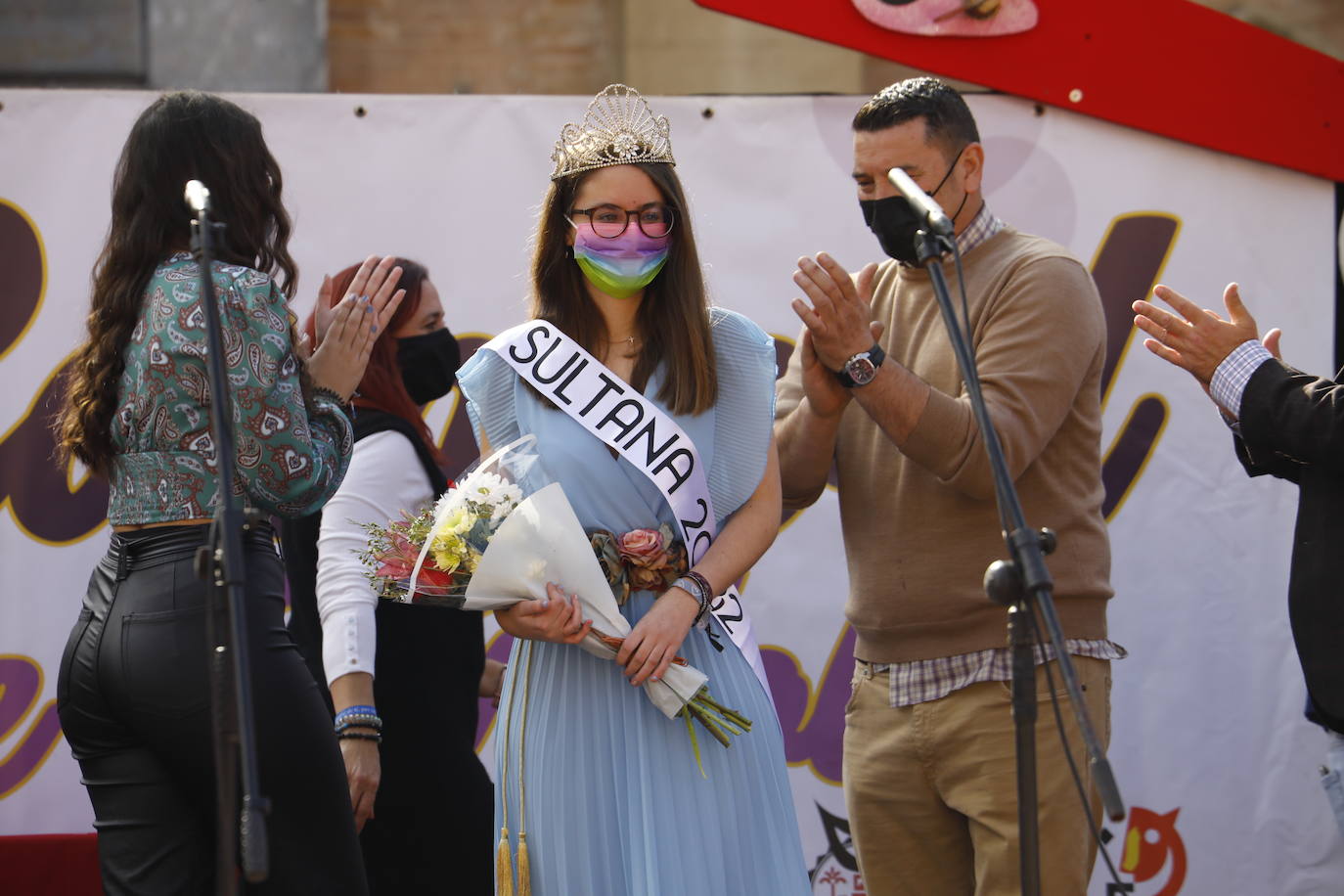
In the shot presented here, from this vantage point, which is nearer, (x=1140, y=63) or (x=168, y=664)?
Answer: (x=168, y=664)

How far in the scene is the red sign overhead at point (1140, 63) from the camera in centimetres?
391

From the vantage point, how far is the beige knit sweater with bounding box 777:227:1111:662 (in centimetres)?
271

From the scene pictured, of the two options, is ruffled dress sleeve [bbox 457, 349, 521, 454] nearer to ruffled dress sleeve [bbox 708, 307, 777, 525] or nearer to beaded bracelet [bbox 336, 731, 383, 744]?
ruffled dress sleeve [bbox 708, 307, 777, 525]

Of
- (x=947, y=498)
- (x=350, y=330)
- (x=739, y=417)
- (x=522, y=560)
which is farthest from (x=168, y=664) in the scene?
(x=947, y=498)

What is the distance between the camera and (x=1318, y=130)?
3918mm

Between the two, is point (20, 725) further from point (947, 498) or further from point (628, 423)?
point (947, 498)

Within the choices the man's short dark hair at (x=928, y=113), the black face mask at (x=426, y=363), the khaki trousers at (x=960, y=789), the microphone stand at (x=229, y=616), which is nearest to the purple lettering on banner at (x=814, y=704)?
the khaki trousers at (x=960, y=789)

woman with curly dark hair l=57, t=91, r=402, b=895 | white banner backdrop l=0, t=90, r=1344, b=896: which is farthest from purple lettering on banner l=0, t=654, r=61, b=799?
woman with curly dark hair l=57, t=91, r=402, b=895

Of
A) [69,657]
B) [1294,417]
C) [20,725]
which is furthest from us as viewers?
[20,725]

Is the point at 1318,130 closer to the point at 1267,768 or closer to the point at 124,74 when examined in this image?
the point at 1267,768

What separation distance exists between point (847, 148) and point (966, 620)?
1.71 metres

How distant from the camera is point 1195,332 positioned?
264cm

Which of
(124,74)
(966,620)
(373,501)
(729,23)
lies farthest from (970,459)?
(124,74)

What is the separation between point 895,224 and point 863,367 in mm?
332
